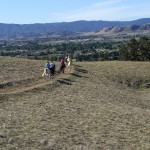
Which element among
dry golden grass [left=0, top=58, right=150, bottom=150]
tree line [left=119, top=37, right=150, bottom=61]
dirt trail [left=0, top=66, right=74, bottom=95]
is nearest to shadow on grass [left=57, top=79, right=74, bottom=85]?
dry golden grass [left=0, top=58, right=150, bottom=150]

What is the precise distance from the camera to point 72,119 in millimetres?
29375

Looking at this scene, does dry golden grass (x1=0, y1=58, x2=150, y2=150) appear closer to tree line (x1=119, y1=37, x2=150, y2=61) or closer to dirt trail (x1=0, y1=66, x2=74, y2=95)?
dirt trail (x1=0, y1=66, x2=74, y2=95)

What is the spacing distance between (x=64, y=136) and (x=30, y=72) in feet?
103

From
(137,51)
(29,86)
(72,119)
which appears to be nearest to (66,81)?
(29,86)

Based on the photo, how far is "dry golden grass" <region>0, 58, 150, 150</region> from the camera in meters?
22.8

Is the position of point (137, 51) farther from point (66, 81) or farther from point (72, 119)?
point (72, 119)

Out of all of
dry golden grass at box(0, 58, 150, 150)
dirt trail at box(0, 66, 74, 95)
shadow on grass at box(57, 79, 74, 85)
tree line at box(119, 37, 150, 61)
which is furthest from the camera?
tree line at box(119, 37, 150, 61)

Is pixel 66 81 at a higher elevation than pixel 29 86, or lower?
lower

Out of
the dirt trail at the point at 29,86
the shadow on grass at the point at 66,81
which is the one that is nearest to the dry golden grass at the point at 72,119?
the shadow on grass at the point at 66,81

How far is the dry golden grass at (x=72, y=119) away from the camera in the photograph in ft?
74.8

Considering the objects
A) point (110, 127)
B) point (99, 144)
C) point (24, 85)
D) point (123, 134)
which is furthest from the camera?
point (24, 85)

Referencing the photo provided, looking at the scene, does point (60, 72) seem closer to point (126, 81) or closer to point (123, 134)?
point (126, 81)

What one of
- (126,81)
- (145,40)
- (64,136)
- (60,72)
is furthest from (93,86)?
(145,40)

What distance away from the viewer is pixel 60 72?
56.5 meters
